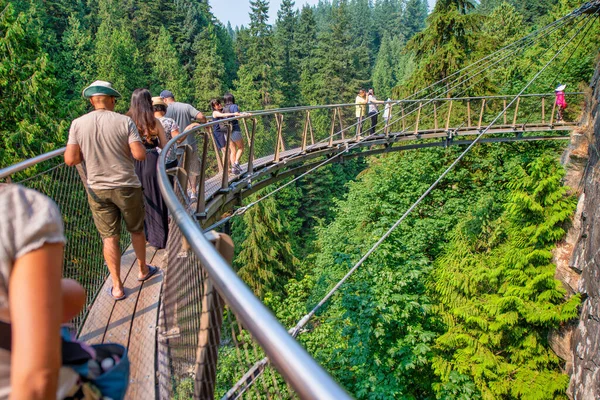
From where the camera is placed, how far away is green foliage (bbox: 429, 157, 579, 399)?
1067cm

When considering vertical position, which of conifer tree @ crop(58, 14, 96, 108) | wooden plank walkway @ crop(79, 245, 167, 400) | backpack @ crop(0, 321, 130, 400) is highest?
conifer tree @ crop(58, 14, 96, 108)

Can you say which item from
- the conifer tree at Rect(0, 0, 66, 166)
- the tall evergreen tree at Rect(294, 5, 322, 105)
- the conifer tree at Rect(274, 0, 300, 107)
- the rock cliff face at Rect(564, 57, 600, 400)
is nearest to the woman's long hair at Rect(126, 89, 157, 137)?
the rock cliff face at Rect(564, 57, 600, 400)

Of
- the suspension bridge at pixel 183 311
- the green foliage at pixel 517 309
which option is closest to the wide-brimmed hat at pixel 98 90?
the suspension bridge at pixel 183 311

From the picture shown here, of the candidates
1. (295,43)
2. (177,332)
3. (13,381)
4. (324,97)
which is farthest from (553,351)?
(295,43)

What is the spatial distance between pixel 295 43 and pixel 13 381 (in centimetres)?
5626

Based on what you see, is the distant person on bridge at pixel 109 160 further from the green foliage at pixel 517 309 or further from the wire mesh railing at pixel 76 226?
the green foliage at pixel 517 309

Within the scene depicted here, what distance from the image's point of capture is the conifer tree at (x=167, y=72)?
111 feet

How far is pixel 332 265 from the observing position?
1766 cm

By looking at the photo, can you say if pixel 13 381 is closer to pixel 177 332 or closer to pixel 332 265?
pixel 177 332

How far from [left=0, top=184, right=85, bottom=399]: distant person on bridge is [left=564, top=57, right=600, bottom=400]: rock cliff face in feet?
34.2

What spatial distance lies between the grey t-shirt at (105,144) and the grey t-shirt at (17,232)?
1.99 m

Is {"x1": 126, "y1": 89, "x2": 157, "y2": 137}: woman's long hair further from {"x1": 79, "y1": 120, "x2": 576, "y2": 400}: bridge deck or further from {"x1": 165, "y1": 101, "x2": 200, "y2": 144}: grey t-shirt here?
{"x1": 165, "y1": 101, "x2": 200, "y2": 144}: grey t-shirt

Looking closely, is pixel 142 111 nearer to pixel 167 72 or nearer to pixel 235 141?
pixel 235 141

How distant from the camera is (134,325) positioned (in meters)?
2.74
